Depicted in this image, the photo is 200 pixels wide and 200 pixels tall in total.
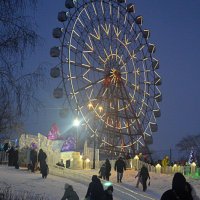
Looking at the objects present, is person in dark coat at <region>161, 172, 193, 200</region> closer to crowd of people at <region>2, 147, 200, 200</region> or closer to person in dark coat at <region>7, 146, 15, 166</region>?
crowd of people at <region>2, 147, 200, 200</region>

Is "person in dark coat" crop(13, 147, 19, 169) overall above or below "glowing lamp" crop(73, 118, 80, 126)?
below

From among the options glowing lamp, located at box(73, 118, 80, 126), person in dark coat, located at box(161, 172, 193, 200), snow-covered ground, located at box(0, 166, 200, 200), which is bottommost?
snow-covered ground, located at box(0, 166, 200, 200)

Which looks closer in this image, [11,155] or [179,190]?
[179,190]

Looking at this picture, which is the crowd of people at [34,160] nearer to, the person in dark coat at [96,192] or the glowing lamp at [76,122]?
the glowing lamp at [76,122]

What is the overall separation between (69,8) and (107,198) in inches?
943

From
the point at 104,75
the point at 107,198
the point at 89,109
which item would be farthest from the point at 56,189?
the point at 104,75

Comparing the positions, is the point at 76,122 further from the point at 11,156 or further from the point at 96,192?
the point at 96,192

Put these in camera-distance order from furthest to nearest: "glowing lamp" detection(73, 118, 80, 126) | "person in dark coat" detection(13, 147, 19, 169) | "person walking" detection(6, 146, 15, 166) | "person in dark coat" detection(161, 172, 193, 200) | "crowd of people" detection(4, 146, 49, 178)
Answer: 1. "glowing lamp" detection(73, 118, 80, 126)
2. "person walking" detection(6, 146, 15, 166)
3. "person in dark coat" detection(13, 147, 19, 169)
4. "crowd of people" detection(4, 146, 49, 178)
5. "person in dark coat" detection(161, 172, 193, 200)

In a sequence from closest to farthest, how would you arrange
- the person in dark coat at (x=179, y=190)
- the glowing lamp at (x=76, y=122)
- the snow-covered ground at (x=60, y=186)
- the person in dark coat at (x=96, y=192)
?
the person in dark coat at (x=179, y=190), the person in dark coat at (x=96, y=192), the snow-covered ground at (x=60, y=186), the glowing lamp at (x=76, y=122)

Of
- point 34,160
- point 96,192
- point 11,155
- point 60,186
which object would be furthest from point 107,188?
point 11,155

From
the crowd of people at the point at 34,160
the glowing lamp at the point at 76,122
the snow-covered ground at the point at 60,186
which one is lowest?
the snow-covered ground at the point at 60,186

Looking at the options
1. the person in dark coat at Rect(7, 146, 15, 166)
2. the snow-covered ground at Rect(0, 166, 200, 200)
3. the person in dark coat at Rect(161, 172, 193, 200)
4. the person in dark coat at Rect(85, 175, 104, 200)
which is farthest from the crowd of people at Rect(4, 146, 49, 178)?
the person in dark coat at Rect(161, 172, 193, 200)

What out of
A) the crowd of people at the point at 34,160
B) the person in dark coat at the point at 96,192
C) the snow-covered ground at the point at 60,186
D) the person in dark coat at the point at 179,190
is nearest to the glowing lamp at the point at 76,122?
the crowd of people at the point at 34,160

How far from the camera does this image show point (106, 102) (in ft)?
111
